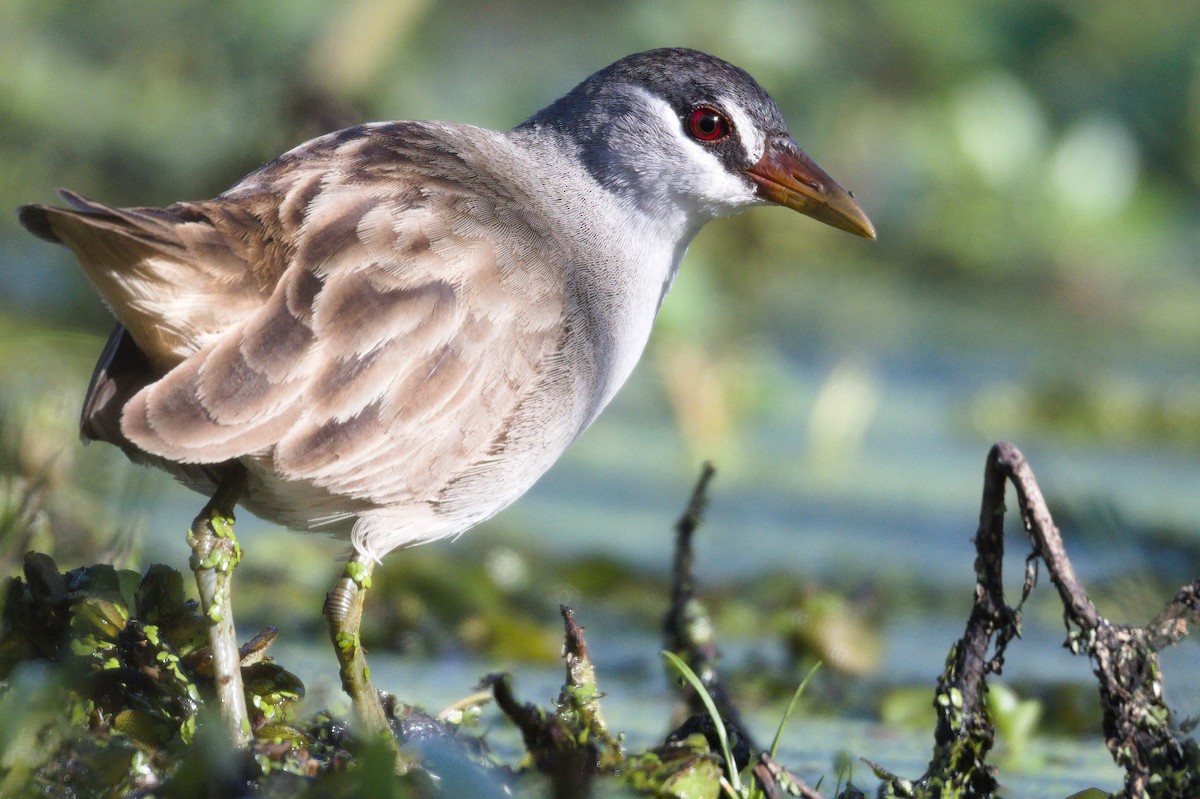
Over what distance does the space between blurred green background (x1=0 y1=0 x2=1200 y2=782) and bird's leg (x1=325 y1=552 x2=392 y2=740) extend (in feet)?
6.52

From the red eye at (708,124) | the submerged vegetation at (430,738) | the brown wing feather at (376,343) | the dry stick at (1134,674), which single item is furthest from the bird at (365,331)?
the dry stick at (1134,674)

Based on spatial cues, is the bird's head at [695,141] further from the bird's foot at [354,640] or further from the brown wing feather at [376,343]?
the bird's foot at [354,640]

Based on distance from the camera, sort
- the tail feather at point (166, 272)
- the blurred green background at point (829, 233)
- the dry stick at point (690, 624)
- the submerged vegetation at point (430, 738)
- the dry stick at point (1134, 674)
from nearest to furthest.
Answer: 1. the submerged vegetation at point (430, 738)
2. the dry stick at point (1134, 674)
3. the tail feather at point (166, 272)
4. the dry stick at point (690, 624)
5. the blurred green background at point (829, 233)

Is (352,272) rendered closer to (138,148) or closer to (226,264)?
(226,264)

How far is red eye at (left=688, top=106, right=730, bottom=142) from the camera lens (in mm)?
3299


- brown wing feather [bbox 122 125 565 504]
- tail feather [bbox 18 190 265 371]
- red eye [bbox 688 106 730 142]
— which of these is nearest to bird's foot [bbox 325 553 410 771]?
brown wing feather [bbox 122 125 565 504]

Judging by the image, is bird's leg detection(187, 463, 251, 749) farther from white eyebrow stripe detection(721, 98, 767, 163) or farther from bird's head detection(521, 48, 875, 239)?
white eyebrow stripe detection(721, 98, 767, 163)

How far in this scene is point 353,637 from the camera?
2742mm

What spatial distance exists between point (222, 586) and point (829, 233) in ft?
16.6

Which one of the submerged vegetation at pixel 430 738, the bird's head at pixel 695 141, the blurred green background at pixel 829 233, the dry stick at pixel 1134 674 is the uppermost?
the blurred green background at pixel 829 233

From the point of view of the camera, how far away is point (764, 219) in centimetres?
Answer: 702

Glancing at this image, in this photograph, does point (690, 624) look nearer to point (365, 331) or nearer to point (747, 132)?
point (365, 331)

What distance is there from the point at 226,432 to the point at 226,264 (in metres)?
0.27

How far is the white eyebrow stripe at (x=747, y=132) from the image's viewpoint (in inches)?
129
